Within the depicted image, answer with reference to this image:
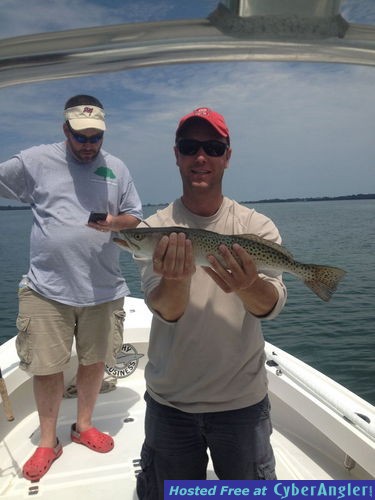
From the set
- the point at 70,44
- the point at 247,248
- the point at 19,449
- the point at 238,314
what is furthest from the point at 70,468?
the point at 70,44

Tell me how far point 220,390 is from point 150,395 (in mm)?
503

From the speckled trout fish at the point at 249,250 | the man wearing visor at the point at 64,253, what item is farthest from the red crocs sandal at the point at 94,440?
the speckled trout fish at the point at 249,250

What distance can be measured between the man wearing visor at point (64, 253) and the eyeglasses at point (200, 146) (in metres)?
1.38

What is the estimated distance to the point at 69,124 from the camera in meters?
3.73

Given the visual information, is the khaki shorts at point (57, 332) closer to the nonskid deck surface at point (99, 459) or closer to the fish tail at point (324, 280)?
the nonskid deck surface at point (99, 459)

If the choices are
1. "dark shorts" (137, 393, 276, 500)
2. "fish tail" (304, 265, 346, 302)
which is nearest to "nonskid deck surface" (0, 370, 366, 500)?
"dark shorts" (137, 393, 276, 500)

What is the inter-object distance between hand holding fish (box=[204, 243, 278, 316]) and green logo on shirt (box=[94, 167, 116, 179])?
186 cm

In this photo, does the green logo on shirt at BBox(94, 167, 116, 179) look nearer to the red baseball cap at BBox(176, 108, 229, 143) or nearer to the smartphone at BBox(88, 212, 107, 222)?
the smartphone at BBox(88, 212, 107, 222)

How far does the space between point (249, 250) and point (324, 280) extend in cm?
72

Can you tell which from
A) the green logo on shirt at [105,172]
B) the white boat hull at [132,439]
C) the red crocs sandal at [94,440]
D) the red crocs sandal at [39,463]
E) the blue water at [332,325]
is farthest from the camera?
the blue water at [332,325]

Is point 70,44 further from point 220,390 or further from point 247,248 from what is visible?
point 220,390

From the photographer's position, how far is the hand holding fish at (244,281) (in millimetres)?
2432

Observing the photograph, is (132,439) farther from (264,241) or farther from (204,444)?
(264,241)

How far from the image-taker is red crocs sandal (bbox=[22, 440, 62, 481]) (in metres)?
3.67
